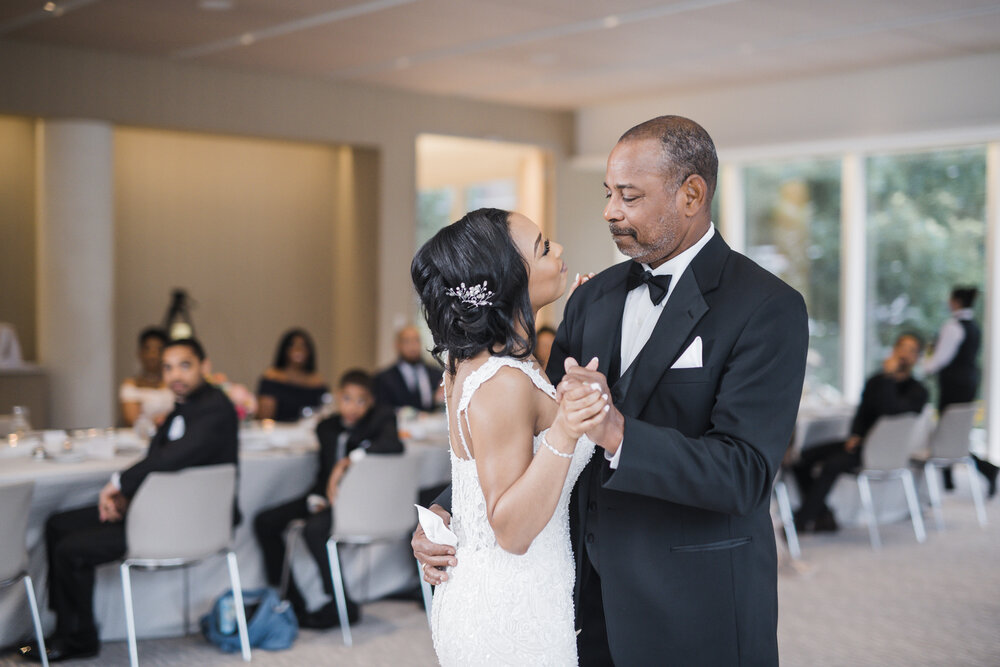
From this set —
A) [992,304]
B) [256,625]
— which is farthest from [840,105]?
[256,625]

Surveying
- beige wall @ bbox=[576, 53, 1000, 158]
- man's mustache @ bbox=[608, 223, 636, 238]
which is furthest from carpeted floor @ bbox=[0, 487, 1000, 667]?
beige wall @ bbox=[576, 53, 1000, 158]

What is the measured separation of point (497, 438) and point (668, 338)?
1.23 feet

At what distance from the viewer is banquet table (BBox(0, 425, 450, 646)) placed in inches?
188

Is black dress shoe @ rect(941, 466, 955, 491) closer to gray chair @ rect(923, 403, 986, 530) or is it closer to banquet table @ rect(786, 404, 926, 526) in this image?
banquet table @ rect(786, 404, 926, 526)

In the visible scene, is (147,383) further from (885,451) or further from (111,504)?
(885,451)

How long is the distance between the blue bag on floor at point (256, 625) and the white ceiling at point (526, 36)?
4190mm

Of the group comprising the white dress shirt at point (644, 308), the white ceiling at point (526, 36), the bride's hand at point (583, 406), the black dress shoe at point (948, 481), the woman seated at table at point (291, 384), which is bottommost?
the black dress shoe at point (948, 481)

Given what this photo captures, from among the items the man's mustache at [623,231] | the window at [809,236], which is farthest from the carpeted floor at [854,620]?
the window at [809,236]

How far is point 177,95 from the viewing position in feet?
30.6

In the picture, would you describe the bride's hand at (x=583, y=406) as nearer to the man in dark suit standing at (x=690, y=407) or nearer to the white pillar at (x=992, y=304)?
the man in dark suit standing at (x=690, y=407)

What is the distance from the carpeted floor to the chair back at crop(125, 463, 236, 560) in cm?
55

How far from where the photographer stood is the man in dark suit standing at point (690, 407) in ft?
6.24

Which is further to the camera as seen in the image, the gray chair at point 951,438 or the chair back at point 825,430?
the chair back at point 825,430

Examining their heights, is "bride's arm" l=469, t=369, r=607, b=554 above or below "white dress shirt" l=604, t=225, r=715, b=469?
below
